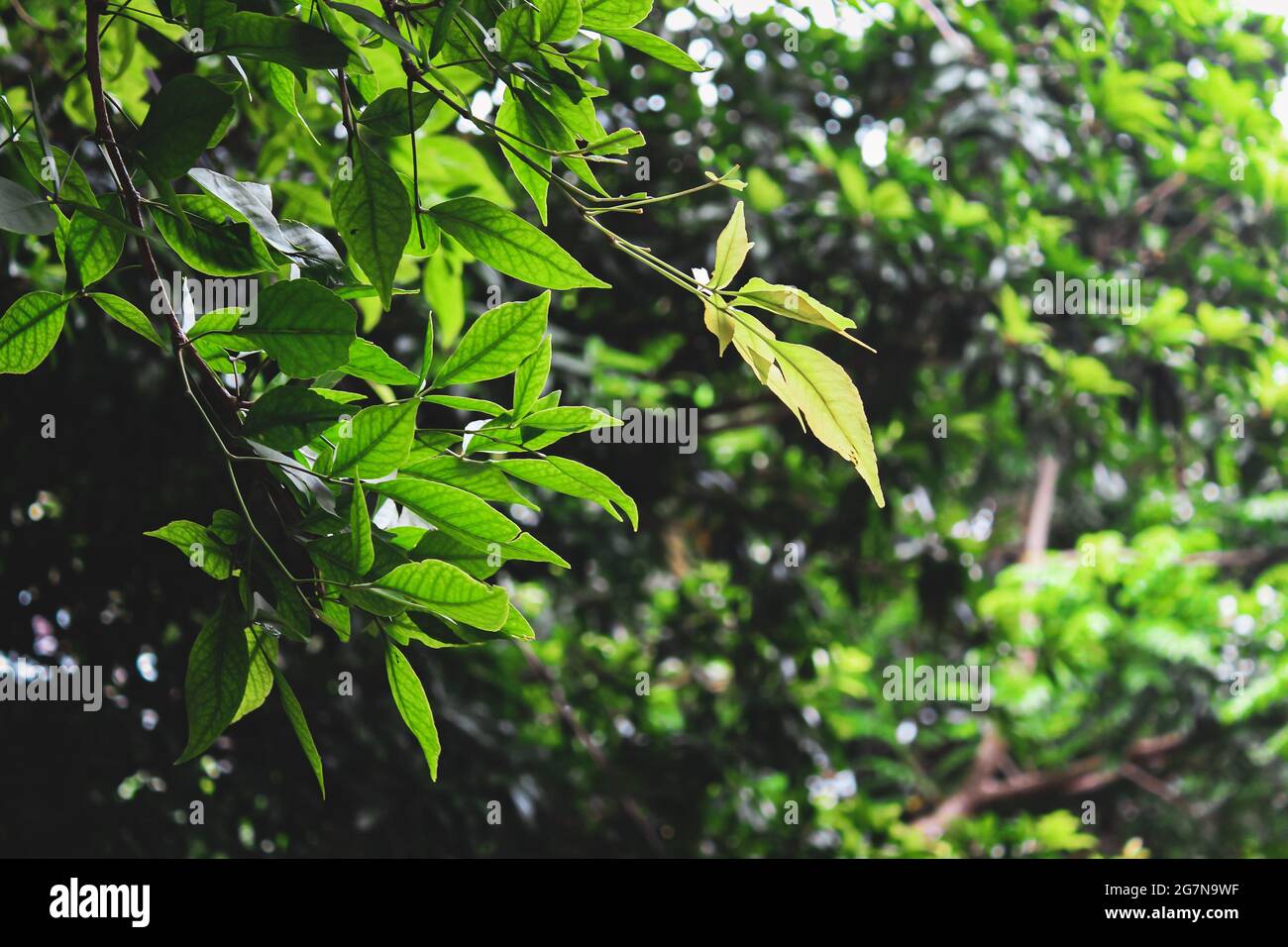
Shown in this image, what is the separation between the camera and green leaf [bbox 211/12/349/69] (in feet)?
1.45

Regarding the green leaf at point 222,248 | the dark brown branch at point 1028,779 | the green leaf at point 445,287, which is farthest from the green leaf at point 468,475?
the dark brown branch at point 1028,779

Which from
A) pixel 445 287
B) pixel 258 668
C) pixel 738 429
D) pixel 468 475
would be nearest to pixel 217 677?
pixel 258 668

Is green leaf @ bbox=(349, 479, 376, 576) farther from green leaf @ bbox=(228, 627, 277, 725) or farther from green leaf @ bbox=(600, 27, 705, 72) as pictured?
green leaf @ bbox=(600, 27, 705, 72)

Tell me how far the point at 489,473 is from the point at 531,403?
0.04 meters

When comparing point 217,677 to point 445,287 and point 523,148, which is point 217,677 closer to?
point 523,148

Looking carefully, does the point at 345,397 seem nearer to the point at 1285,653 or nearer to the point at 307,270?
the point at 307,270

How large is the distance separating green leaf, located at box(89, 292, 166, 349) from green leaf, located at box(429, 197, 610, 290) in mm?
127

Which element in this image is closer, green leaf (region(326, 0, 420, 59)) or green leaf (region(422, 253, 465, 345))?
green leaf (region(326, 0, 420, 59))

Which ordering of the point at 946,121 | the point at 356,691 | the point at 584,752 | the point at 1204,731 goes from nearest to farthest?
the point at 356,691, the point at 946,121, the point at 584,752, the point at 1204,731

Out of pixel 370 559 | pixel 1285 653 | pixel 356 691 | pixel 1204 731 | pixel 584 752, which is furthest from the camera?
pixel 1204 731

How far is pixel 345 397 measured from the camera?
50 centimetres

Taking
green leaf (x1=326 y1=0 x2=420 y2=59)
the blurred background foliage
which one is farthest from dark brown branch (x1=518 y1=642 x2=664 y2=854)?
green leaf (x1=326 y1=0 x2=420 y2=59)
